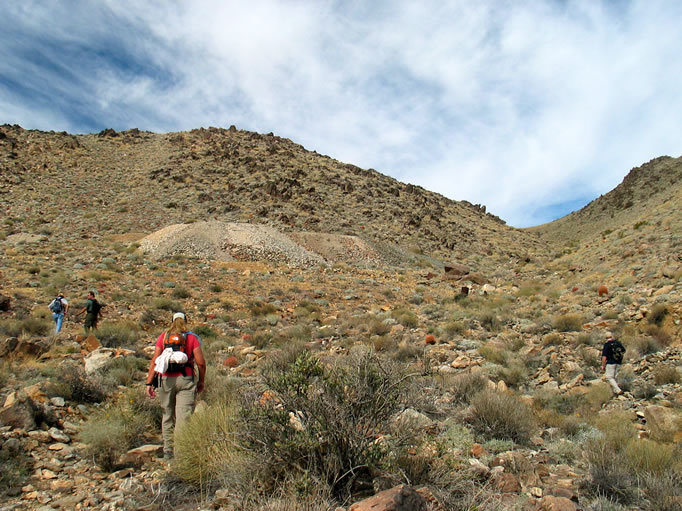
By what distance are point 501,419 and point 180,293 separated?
11.9m

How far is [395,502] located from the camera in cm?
264

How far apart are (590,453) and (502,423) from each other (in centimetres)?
108

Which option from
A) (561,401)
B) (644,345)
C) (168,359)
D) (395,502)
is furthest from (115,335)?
(644,345)

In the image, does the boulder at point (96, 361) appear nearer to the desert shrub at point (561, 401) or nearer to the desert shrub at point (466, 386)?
the desert shrub at point (466, 386)

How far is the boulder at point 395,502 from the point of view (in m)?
2.64

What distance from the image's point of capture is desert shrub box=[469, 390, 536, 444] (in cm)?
480

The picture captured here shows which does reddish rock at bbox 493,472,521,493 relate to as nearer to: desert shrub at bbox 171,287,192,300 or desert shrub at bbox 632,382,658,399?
desert shrub at bbox 632,382,658,399

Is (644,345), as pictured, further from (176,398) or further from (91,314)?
(91,314)

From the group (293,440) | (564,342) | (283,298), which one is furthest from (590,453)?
(283,298)

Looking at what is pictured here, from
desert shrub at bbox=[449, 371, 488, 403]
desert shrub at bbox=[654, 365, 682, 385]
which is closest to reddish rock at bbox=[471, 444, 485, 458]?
desert shrub at bbox=[449, 371, 488, 403]

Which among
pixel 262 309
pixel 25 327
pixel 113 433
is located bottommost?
pixel 113 433

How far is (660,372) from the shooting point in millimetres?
6414

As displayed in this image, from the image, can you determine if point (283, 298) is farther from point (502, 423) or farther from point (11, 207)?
point (11, 207)

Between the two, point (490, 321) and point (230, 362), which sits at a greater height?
point (490, 321)
